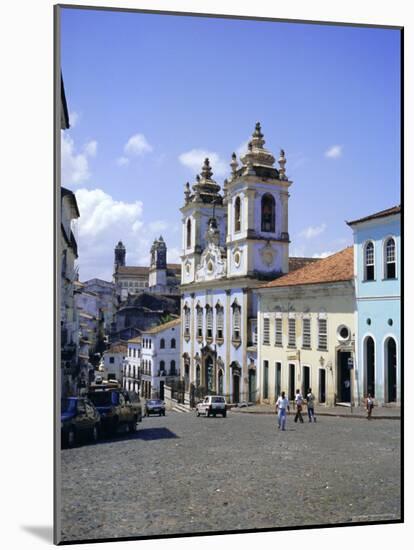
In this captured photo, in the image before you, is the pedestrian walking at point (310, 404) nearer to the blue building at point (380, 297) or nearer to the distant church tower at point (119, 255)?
the blue building at point (380, 297)

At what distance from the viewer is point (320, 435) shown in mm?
9219

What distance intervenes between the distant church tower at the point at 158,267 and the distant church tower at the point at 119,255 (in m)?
0.43

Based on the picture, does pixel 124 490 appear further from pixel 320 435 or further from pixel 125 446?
pixel 320 435

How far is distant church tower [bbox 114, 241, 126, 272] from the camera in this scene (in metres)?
8.45

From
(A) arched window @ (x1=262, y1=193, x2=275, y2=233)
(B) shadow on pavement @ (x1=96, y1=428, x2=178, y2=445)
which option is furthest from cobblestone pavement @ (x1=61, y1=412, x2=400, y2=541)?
(A) arched window @ (x1=262, y1=193, x2=275, y2=233)

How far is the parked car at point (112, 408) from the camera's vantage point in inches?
337

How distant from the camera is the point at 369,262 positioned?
30.7 feet

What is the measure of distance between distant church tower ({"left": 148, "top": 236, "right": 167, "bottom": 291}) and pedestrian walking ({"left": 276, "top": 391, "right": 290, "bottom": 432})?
2.03 metres

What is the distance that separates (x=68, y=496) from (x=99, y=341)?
169 cm

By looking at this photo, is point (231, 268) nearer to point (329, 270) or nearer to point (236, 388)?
point (329, 270)

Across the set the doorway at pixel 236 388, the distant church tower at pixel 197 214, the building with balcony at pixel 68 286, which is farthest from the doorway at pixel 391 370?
the building with balcony at pixel 68 286

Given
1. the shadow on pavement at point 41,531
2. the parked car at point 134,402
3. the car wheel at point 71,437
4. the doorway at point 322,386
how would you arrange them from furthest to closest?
the doorway at point 322,386 → the parked car at point 134,402 → the car wheel at point 71,437 → the shadow on pavement at point 41,531

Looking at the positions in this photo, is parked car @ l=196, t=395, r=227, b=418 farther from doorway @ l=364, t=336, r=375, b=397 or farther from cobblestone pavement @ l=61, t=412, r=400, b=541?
doorway @ l=364, t=336, r=375, b=397

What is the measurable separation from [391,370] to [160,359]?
282 centimetres
